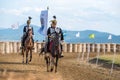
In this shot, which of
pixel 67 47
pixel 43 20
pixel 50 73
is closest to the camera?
pixel 50 73

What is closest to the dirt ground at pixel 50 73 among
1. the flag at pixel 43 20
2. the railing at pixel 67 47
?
the flag at pixel 43 20

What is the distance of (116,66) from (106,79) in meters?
8.59

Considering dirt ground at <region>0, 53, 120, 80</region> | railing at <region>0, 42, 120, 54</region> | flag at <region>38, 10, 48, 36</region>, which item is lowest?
railing at <region>0, 42, 120, 54</region>

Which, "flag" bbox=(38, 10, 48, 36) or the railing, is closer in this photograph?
"flag" bbox=(38, 10, 48, 36)

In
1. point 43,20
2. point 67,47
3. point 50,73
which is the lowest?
point 67,47

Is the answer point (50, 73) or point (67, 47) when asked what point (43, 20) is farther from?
point (67, 47)

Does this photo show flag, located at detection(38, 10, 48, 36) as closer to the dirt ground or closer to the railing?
the dirt ground

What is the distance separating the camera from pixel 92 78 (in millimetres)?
24172

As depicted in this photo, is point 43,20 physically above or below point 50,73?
above

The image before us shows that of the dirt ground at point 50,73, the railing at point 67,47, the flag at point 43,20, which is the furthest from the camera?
the railing at point 67,47

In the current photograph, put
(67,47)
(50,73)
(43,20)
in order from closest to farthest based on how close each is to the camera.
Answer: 1. (50,73)
2. (43,20)
3. (67,47)

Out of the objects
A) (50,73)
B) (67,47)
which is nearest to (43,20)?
(50,73)

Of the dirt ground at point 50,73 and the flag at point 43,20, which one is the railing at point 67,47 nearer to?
the flag at point 43,20

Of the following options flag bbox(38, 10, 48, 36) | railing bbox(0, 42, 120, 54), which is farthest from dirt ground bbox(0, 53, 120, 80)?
railing bbox(0, 42, 120, 54)
